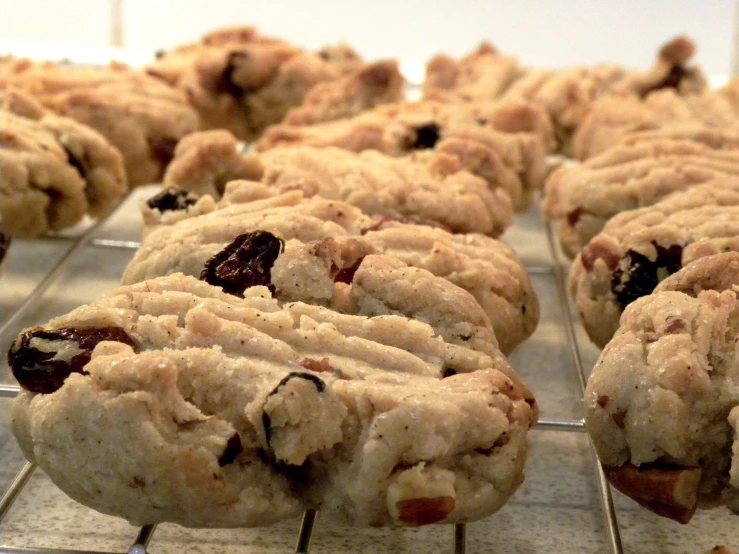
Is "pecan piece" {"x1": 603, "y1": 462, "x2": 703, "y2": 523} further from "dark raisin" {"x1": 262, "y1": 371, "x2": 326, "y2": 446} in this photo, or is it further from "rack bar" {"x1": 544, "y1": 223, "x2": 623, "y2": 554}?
"dark raisin" {"x1": 262, "y1": 371, "x2": 326, "y2": 446}

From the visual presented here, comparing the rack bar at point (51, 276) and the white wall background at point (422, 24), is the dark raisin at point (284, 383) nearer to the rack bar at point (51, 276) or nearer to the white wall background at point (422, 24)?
the rack bar at point (51, 276)

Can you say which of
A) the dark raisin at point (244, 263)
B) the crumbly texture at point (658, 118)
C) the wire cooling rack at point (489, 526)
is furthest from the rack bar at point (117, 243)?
the crumbly texture at point (658, 118)

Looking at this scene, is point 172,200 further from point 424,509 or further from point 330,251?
point 424,509

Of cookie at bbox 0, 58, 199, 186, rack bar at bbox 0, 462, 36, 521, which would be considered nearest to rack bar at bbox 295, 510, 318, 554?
rack bar at bbox 0, 462, 36, 521

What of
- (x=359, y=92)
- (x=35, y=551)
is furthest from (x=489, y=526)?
(x=359, y=92)

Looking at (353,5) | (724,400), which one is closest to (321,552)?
(724,400)

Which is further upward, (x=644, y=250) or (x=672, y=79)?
(x=644, y=250)
